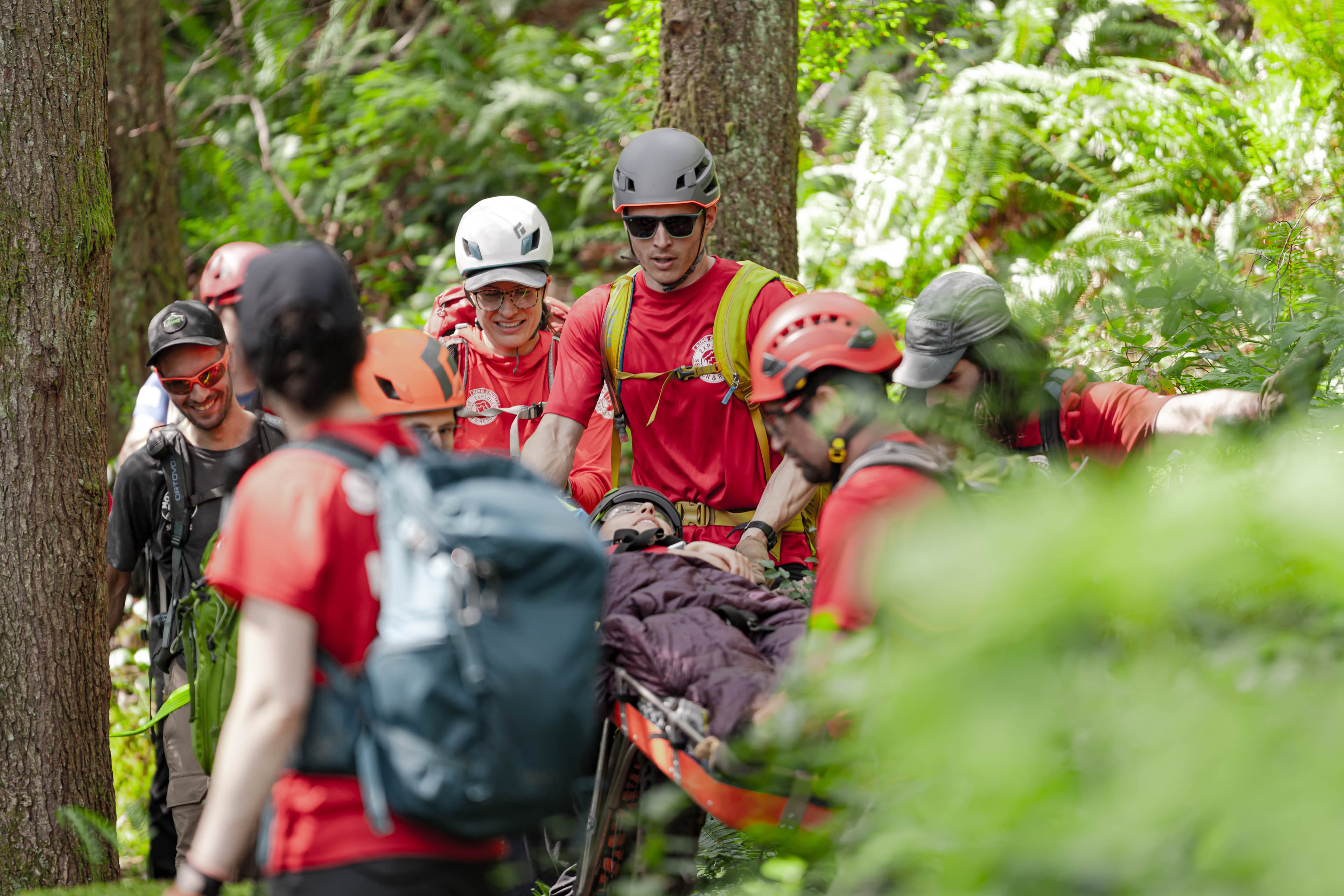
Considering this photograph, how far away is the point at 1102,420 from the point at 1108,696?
258 cm

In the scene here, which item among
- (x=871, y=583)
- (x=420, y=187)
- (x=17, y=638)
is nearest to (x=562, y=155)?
(x=420, y=187)

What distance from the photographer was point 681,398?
4.45 meters

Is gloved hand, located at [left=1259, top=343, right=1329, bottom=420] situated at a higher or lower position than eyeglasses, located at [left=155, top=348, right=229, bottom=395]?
A: higher

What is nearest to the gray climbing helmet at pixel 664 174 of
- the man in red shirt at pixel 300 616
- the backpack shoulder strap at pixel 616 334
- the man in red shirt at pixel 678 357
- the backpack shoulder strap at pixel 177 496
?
the man in red shirt at pixel 678 357

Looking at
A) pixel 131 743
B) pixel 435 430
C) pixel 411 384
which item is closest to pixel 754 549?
pixel 435 430

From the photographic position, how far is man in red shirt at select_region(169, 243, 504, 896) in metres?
2.05

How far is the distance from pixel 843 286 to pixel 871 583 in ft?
26.9

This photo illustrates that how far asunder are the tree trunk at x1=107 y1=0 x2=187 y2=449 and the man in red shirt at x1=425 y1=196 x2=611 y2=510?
5381mm

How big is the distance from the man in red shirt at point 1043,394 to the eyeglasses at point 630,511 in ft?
3.52

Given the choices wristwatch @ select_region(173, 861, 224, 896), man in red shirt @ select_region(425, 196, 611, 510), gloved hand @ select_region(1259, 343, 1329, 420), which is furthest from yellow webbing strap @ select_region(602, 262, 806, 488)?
wristwatch @ select_region(173, 861, 224, 896)

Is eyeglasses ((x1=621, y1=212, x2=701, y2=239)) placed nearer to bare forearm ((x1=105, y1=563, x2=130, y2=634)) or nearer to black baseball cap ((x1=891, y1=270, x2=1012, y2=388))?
black baseball cap ((x1=891, y1=270, x2=1012, y2=388))

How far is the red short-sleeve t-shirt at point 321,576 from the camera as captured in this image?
2.07 metres

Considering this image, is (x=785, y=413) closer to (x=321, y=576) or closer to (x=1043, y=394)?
(x=1043, y=394)

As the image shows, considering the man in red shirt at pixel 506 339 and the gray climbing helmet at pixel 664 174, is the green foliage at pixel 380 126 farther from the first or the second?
the gray climbing helmet at pixel 664 174
